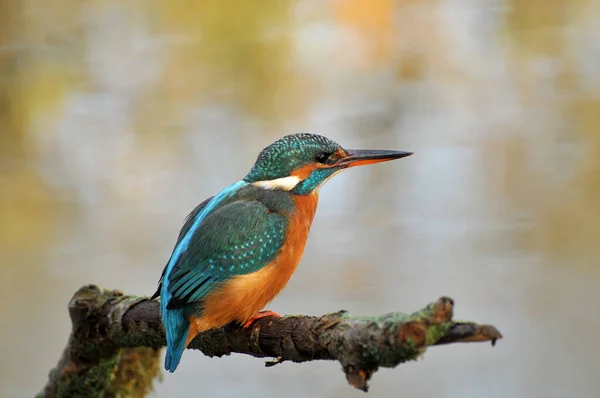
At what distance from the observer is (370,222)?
5.00 m

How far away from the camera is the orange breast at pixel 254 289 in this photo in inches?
97.8

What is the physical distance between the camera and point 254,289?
8.45 feet

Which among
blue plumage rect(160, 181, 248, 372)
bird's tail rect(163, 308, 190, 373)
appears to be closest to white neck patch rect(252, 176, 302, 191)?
blue plumage rect(160, 181, 248, 372)

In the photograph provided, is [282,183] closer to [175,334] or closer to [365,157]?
[365,157]

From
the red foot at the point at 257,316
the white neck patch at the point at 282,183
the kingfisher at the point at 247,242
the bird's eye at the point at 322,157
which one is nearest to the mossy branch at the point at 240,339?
the red foot at the point at 257,316

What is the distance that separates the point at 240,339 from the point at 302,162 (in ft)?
2.52

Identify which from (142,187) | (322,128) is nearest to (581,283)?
(322,128)

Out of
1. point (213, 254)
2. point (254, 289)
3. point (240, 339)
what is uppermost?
point (213, 254)

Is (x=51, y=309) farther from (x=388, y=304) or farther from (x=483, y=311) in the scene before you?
(x=483, y=311)

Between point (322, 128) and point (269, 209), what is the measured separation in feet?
8.16

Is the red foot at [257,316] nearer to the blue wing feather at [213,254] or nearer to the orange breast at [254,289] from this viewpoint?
the orange breast at [254,289]

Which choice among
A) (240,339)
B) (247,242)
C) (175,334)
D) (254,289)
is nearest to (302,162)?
(247,242)

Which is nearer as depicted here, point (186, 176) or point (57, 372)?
point (57, 372)

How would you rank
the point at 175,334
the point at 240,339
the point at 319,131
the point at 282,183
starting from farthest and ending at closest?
the point at 319,131 → the point at 282,183 → the point at 240,339 → the point at 175,334
